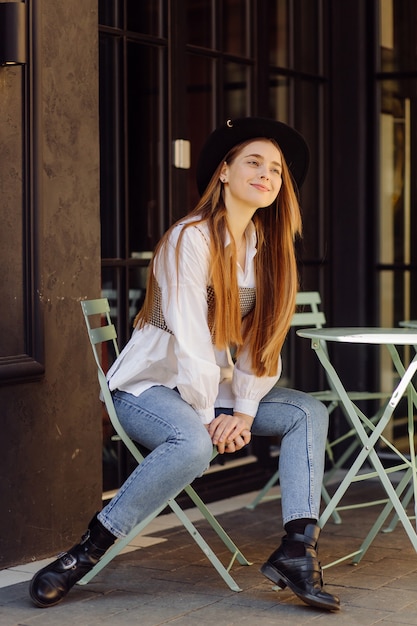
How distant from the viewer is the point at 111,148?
5.04 metres

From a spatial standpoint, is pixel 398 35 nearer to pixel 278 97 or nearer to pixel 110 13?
pixel 278 97

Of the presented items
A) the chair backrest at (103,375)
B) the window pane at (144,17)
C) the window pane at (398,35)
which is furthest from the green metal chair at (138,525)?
the window pane at (398,35)

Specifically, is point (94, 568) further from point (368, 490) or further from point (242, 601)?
point (368, 490)

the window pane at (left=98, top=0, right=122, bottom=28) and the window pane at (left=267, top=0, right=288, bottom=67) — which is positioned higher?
the window pane at (left=267, top=0, right=288, bottom=67)

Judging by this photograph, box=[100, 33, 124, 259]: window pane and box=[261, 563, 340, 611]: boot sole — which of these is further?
box=[100, 33, 124, 259]: window pane

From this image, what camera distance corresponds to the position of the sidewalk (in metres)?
3.66

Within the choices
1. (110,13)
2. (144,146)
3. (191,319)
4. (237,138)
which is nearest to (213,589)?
(191,319)

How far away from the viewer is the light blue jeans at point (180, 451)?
12.2ft

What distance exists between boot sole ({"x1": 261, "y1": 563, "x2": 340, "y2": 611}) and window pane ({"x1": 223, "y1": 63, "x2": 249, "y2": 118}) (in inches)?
106

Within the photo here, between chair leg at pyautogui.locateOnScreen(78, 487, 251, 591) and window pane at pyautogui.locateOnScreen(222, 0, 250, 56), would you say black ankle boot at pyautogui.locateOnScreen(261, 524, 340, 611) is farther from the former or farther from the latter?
window pane at pyautogui.locateOnScreen(222, 0, 250, 56)

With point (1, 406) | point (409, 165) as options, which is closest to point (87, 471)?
point (1, 406)

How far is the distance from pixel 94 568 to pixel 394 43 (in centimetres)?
361

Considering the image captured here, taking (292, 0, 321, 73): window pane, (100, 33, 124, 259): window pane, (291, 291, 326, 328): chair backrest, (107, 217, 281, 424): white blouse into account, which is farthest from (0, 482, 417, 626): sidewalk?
(292, 0, 321, 73): window pane

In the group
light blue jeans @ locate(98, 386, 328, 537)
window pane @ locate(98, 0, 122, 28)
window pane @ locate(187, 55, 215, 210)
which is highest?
window pane @ locate(98, 0, 122, 28)
